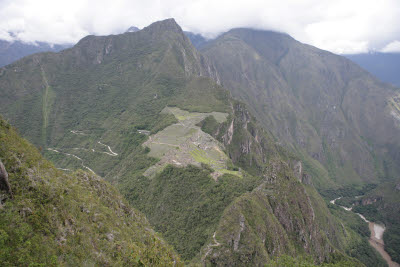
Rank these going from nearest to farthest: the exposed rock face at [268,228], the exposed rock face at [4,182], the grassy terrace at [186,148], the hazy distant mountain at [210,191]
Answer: the exposed rock face at [4,182], the exposed rock face at [268,228], the hazy distant mountain at [210,191], the grassy terrace at [186,148]

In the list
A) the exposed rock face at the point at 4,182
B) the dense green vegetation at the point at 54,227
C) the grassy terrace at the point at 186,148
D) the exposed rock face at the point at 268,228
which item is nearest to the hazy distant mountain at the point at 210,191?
the exposed rock face at the point at 268,228

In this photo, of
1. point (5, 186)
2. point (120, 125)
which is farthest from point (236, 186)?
point (120, 125)

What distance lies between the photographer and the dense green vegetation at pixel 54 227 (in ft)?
69.8

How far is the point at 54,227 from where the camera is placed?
82.1 feet

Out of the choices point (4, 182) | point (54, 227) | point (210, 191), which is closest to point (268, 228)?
point (210, 191)

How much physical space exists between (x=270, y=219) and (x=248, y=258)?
20.9 metres

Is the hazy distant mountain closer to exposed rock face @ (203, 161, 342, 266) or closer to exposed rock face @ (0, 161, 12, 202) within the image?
exposed rock face @ (203, 161, 342, 266)

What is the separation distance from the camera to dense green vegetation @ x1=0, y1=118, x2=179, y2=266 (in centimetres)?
2128

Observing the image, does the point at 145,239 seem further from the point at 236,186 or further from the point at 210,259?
the point at 236,186

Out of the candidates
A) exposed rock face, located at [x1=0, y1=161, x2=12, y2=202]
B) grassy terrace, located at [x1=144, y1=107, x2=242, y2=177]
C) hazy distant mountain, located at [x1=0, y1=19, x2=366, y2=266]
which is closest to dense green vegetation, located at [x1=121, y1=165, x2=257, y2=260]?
hazy distant mountain, located at [x1=0, y1=19, x2=366, y2=266]

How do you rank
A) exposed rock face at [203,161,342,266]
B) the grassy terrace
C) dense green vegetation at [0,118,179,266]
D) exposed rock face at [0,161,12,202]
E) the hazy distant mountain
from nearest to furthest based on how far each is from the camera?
dense green vegetation at [0,118,179,266] < exposed rock face at [0,161,12,202] < exposed rock face at [203,161,342,266] < the hazy distant mountain < the grassy terrace

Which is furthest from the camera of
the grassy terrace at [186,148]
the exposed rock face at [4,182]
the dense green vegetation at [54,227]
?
the grassy terrace at [186,148]

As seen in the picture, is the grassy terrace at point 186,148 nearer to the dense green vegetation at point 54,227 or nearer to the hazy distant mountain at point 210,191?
the hazy distant mountain at point 210,191

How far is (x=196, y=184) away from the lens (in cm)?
9069
